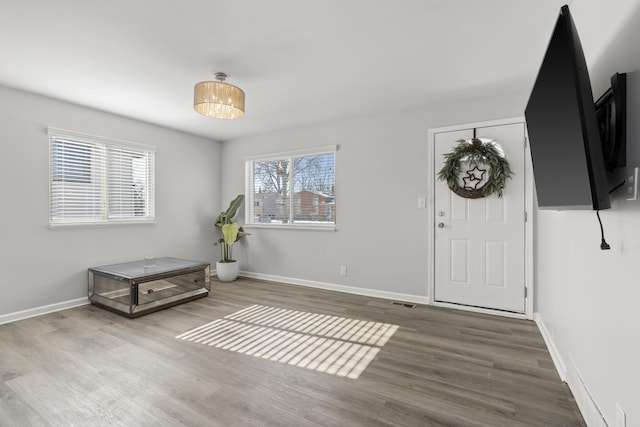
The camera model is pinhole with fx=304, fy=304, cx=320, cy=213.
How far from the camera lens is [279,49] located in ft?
7.81

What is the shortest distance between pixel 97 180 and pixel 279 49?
116 inches

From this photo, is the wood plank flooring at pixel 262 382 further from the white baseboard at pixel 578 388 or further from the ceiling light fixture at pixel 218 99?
the ceiling light fixture at pixel 218 99

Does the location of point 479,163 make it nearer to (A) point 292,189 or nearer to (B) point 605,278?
(B) point 605,278

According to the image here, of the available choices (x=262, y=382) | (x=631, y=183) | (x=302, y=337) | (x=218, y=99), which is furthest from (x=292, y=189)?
(x=631, y=183)

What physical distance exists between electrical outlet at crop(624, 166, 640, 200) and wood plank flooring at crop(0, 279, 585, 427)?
1269 mm

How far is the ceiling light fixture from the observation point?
256 cm

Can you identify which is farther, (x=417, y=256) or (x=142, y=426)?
(x=417, y=256)

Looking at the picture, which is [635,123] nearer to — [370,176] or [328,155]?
[370,176]

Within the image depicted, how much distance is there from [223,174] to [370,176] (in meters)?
2.76

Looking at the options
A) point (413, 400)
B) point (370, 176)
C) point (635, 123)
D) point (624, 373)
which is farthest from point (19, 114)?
point (624, 373)

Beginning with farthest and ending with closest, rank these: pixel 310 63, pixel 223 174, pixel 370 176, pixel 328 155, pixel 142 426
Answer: pixel 223 174, pixel 328 155, pixel 370 176, pixel 310 63, pixel 142 426

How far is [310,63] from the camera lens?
2598 mm

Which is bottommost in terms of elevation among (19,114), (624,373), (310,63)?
(624,373)

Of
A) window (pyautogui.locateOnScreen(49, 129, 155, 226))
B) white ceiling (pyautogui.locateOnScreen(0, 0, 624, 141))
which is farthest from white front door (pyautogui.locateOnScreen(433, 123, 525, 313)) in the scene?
window (pyautogui.locateOnScreen(49, 129, 155, 226))
